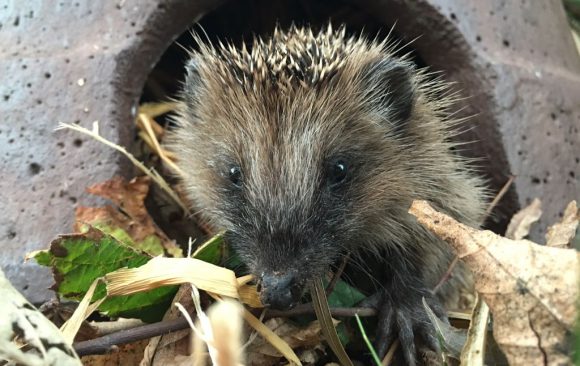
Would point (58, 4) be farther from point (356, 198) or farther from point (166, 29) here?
point (356, 198)

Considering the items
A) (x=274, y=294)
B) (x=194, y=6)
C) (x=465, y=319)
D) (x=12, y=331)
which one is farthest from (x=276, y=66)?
(x=12, y=331)

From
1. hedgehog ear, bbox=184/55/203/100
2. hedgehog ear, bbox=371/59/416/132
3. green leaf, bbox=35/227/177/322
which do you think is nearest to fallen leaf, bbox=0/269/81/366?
green leaf, bbox=35/227/177/322

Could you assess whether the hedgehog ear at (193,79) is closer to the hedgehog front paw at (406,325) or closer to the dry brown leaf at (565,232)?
the hedgehog front paw at (406,325)

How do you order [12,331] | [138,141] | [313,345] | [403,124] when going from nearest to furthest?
[12,331]
[313,345]
[403,124]
[138,141]

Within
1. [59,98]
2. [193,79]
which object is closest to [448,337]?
[193,79]

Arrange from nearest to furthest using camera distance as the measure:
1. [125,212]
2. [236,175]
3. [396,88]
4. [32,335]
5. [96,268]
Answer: [32,335] → [96,268] → [236,175] → [396,88] → [125,212]

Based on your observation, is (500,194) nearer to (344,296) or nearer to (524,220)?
(524,220)
